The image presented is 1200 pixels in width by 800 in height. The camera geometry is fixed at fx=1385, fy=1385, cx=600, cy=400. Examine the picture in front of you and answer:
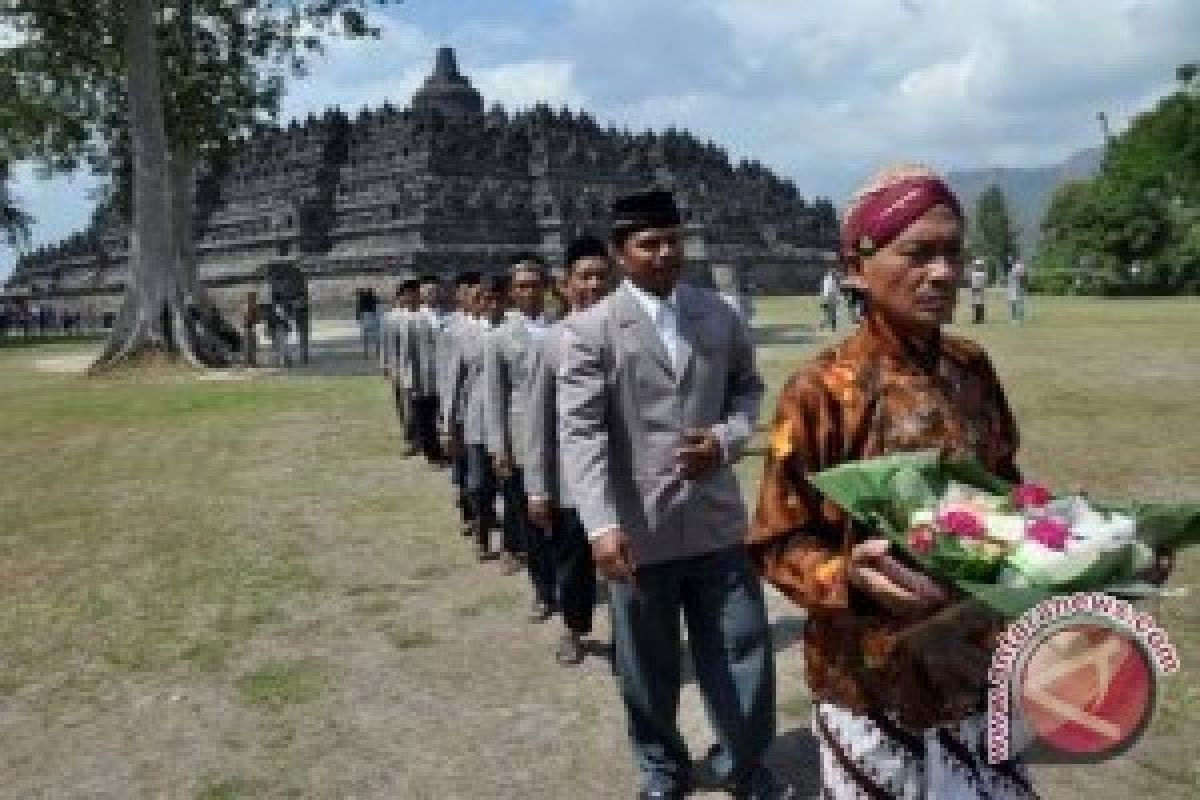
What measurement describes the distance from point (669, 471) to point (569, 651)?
2317mm

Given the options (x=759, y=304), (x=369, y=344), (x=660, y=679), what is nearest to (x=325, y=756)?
(x=660, y=679)

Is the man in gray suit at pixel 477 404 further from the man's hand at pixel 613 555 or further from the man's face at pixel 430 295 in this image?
the man's hand at pixel 613 555

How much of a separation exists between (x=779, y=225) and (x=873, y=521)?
64074mm

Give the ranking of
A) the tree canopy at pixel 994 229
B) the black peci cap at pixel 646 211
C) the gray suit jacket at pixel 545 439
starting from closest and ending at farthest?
the black peci cap at pixel 646 211 < the gray suit jacket at pixel 545 439 < the tree canopy at pixel 994 229

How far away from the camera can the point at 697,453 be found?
14.9 ft

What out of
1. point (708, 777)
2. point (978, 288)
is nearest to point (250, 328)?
point (978, 288)

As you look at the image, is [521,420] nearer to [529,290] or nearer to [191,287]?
[529,290]

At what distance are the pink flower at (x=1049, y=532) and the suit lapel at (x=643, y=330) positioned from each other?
256cm

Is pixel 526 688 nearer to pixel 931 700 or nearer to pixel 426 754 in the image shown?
pixel 426 754

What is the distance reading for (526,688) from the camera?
6289 millimetres

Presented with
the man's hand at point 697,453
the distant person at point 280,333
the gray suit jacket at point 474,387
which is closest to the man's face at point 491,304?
the gray suit jacket at point 474,387

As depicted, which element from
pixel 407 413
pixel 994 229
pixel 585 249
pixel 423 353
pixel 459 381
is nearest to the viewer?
pixel 585 249

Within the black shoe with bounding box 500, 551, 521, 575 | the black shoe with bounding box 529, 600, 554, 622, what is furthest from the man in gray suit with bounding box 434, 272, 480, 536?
the black shoe with bounding box 529, 600, 554, 622

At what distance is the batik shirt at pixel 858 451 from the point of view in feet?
8.80
